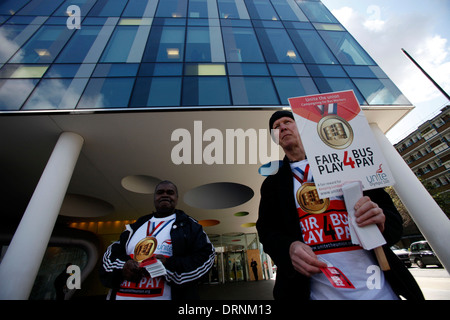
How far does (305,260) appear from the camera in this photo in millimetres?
1243

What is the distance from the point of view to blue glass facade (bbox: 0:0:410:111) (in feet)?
23.3

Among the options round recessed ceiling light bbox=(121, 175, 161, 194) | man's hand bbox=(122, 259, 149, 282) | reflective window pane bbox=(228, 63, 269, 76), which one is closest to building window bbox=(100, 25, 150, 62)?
reflective window pane bbox=(228, 63, 269, 76)

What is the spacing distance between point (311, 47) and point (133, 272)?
1131cm

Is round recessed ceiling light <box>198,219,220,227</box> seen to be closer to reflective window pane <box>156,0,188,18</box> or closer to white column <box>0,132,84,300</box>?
white column <box>0,132,84,300</box>

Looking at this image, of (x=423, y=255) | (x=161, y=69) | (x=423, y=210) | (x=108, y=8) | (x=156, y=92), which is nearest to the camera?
(x=423, y=210)

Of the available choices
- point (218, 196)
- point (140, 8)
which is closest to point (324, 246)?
point (218, 196)

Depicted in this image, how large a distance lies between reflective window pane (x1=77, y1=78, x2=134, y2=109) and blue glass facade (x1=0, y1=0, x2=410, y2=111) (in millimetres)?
35

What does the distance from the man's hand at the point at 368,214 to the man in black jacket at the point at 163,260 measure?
1720 millimetres

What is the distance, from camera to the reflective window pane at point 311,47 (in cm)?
904

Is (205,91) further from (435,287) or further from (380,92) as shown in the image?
(435,287)

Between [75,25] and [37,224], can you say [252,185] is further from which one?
[75,25]

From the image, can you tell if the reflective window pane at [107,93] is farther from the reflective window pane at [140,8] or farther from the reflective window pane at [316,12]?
the reflective window pane at [316,12]

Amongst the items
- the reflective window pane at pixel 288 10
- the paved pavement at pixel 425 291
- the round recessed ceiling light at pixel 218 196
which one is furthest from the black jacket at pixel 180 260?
the reflective window pane at pixel 288 10

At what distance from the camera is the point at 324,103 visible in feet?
5.65
